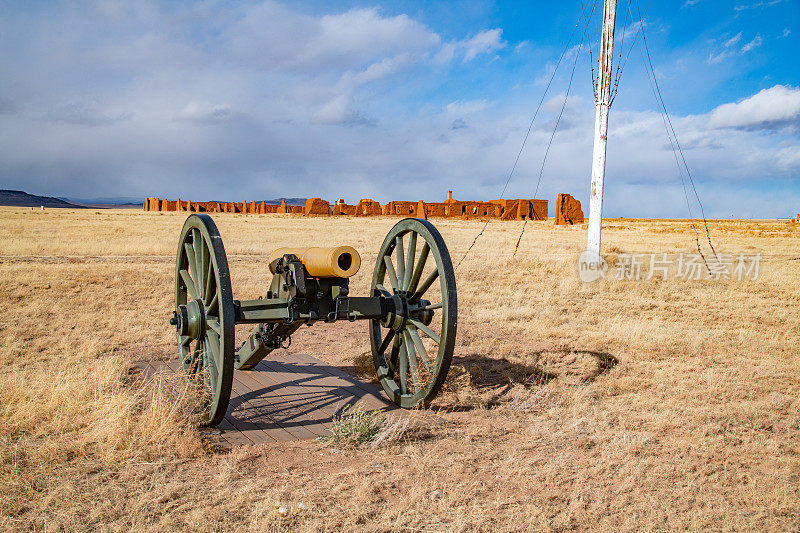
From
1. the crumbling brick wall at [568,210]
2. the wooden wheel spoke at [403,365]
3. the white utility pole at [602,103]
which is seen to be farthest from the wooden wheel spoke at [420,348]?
the crumbling brick wall at [568,210]

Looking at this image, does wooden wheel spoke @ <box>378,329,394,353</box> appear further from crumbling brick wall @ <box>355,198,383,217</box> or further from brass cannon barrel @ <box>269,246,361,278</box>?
crumbling brick wall @ <box>355,198,383,217</box>

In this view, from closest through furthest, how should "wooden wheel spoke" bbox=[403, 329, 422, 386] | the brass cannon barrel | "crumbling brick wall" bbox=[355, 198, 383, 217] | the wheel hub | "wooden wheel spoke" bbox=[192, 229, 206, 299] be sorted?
the brass cannon barrel, the wheel hub, "wooden wheel spoke" bbox=[192, 229, 206, 299], "wooden wheel spoke" bbox=[403, 329, 422, 386], "crumbling brick wall" bbox=[355, 198, 383, 217]

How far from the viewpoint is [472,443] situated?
13.7 ft

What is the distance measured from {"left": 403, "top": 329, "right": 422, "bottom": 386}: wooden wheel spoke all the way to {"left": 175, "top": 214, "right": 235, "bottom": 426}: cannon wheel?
1482 mm

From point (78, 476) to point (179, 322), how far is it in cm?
130

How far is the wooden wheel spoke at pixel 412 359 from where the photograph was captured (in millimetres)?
4559

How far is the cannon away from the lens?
3800mm

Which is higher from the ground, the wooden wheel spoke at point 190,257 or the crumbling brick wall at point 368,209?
the crumbling brick wall at point 368,209

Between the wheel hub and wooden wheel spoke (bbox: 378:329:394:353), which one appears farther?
wooden wheel spoke (bbox: 378:329:394:353)

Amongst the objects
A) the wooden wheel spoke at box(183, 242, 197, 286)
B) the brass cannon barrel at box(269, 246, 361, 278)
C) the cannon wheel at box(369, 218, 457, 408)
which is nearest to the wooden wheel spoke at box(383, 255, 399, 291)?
the cannon wheel at box(369, 218, 457, 408)

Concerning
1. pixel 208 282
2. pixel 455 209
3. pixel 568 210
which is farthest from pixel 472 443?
pixel 455 209

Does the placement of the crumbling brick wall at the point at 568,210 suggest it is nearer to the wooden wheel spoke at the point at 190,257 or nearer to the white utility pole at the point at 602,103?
the white utility pole at the point at 602,103

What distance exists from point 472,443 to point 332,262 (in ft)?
5.52

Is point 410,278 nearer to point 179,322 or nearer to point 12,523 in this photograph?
point 179,322
